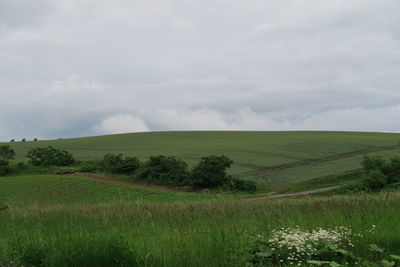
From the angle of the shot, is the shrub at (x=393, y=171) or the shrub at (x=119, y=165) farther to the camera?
the shrub at (x=119, y=165)

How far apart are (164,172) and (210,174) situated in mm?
5557

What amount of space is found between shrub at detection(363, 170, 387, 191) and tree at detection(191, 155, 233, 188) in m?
13.9

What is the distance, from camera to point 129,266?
525 centimetres

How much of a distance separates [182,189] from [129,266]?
33.2 meters

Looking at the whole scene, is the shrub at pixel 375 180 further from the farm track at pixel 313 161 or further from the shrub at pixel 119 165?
the shrub at pixel 119 165

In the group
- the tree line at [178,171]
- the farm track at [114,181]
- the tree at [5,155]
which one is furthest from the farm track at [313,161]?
the tree at [5,155]

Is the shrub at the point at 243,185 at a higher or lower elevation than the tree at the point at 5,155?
lower

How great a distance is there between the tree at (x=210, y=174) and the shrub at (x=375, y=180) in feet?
45.6

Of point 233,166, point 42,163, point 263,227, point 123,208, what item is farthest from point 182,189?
point 263,227

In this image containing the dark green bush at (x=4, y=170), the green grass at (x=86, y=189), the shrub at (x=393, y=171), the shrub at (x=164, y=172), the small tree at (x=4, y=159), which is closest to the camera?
the shrub at (x=393, y=171)

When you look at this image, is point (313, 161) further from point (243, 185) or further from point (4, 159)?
point (4, 159)

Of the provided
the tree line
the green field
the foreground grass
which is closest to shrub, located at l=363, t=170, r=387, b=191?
the tree line

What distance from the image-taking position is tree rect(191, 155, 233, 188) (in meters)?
37.8

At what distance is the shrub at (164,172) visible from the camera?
39.0 metres
